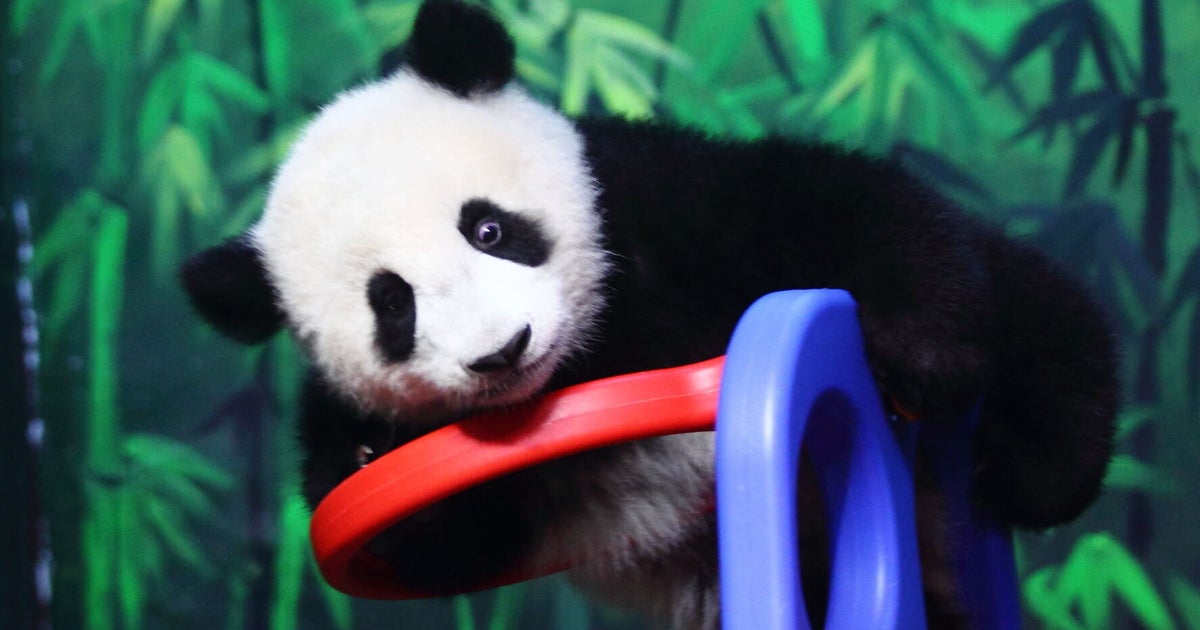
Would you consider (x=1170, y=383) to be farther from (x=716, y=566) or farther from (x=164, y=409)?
(x=164, y=409)

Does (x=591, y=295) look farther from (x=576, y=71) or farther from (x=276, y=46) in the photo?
(x=276, y=46)

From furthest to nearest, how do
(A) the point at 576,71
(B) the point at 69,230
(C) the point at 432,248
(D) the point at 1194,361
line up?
(B) the point at 69,230 → (A) the point at 576,71 → (D) the point at 1194,361 → (C) the point at 432,248

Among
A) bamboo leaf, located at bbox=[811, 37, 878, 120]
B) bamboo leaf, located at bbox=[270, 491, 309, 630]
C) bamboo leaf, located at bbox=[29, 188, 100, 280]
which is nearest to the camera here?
bamboo leaf, located at bbox=[811, 37, 878, 120]

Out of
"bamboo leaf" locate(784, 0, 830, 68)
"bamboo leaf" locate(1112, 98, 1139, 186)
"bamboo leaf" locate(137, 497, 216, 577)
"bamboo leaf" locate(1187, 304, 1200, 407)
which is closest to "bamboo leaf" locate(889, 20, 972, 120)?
"bamboo leaf" locate(784, 0, 830, 68)

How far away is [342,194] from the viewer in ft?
2.84

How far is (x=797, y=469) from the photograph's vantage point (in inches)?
28.6

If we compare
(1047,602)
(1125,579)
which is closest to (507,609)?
(1047,602)

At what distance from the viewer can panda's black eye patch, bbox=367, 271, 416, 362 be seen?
84 centimetres

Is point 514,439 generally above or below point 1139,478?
below

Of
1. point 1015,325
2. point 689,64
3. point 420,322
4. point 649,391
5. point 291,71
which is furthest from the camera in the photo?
point 291,71

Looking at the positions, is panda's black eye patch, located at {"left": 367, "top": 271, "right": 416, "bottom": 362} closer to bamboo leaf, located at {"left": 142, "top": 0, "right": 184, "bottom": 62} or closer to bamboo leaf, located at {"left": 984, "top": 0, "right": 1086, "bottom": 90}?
bamboo leaf, located at {"left": 984, "top": 0, "right": 1086, "bottom": 90}

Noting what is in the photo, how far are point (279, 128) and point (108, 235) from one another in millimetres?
386

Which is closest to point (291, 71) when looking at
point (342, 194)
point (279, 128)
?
point (279, 128)

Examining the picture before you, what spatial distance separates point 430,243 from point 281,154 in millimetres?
1167
